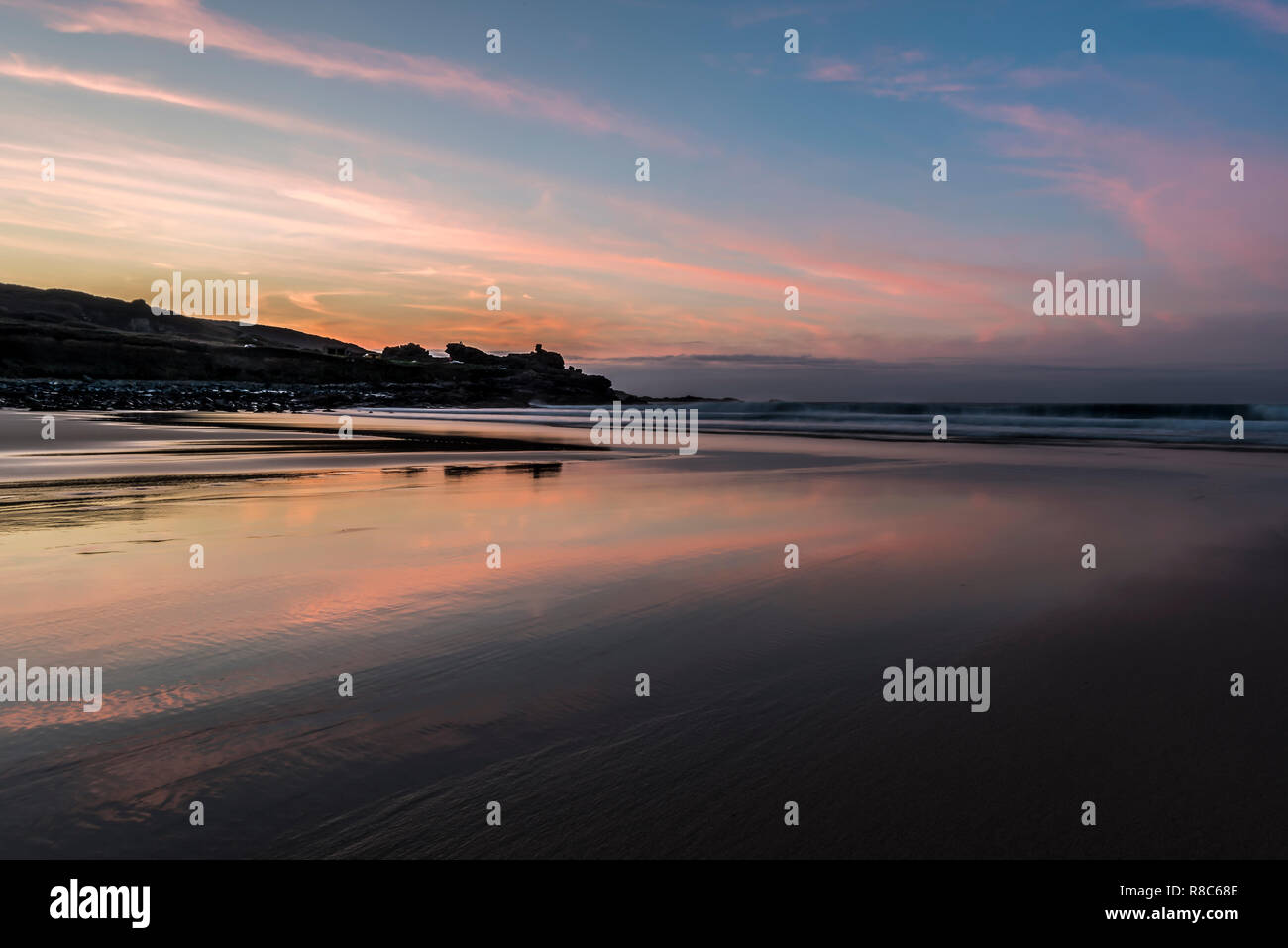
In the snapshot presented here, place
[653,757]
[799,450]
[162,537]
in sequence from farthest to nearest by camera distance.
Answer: [799,450] → [162,537] → [653,757]

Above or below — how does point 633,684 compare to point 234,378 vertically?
below

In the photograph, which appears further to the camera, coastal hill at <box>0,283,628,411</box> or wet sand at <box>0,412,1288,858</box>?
coastal hill at <box>0,283,628,411</box>

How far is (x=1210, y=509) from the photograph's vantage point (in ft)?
33.8

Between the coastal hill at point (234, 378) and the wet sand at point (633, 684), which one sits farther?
the coastal hill at point (234, 378)

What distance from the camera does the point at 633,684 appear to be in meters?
4.03

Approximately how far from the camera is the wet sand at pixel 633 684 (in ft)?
8.82

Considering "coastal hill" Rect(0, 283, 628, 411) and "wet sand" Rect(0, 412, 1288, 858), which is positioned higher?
"coastal hill" Rect(0, 283, 628, 411)

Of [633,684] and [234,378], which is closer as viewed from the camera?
[633,684]

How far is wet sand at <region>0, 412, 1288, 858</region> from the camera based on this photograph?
269 cm

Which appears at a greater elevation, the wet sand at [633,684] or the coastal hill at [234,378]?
the coastal hill at [234,378]
